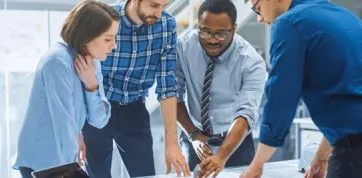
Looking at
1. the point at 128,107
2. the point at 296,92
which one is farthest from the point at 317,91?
the point at 128,107

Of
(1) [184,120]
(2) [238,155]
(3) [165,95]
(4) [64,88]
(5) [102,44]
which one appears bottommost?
(2) [238,155]

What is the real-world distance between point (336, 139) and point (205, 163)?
0.54 meters

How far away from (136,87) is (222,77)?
1.10ft

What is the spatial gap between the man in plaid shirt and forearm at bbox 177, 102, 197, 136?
0.35ft

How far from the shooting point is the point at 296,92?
1015mm

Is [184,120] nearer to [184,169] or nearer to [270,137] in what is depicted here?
[184,169]

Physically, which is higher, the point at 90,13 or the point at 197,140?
the point at 90,13

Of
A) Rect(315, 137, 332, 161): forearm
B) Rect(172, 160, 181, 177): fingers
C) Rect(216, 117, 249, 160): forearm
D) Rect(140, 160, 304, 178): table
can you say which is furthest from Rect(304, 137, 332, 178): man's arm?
Rect(172, 160, 181, 177): fingers

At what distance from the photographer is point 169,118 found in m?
1.66

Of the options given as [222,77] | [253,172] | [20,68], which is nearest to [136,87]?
[222,77]

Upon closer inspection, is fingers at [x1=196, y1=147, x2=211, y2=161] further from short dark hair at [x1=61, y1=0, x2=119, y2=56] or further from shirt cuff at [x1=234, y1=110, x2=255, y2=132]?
short dark hair at [x1=61, y1=0, x2=119, y2=56]

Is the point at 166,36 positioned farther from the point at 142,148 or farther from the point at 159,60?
the point at 142,148

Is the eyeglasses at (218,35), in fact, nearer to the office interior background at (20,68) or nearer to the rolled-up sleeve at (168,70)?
the rolled-up sleeve at (168,70)

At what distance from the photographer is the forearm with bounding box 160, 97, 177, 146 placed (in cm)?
162
